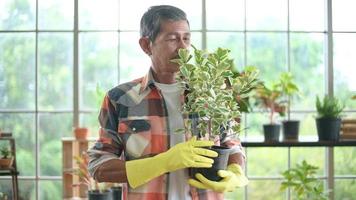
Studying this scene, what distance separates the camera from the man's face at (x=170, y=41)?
1524 mm

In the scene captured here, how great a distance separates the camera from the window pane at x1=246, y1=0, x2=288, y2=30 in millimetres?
3842

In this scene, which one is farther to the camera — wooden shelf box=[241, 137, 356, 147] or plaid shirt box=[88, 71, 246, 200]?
wooden shelf box=[241, 137, 356, 147]

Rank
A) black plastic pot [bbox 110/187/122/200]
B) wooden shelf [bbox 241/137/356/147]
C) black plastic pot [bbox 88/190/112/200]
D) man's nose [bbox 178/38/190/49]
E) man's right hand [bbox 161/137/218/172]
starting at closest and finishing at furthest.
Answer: man's right hand [bbox 161/137/218/172], man's nose [bbox 178/38/190/49], black plastic pot [bbox 88/190/112/200], black plastic pot [bbox 110/187/122/200], wooden shelf [bbox 241/137/356/147]

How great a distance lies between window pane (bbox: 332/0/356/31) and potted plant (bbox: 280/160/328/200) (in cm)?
108

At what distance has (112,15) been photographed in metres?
3.83

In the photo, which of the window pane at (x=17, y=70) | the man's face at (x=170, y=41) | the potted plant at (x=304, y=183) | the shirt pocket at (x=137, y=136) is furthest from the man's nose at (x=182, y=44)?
the window pane at (x=17, y=70)

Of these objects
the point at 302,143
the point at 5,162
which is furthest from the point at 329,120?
the point at 5,162

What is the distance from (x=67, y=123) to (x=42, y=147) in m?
0.26

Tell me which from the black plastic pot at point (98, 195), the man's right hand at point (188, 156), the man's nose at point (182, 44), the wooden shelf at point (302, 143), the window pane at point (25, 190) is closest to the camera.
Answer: the man's right hand at point (188, 156)

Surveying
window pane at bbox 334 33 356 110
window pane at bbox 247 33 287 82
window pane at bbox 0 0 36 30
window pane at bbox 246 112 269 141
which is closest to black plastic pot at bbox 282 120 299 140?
window pane at bbox 246 112 269 141

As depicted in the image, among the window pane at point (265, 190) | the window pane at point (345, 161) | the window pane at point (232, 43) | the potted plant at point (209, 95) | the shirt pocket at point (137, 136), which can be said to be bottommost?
the window pane at point (265, 190)

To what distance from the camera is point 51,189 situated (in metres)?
3.80

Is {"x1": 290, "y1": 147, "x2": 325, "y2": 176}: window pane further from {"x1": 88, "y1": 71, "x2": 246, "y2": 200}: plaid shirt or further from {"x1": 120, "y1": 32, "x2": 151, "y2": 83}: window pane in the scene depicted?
{"x1": 88, "y1": 71, "x2": 246, "y2": 200}: plaid shirt

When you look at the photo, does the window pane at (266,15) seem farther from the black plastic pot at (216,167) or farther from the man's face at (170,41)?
the black plastic pot at (216,167)
